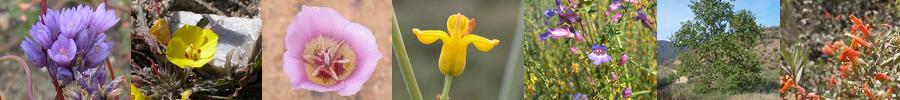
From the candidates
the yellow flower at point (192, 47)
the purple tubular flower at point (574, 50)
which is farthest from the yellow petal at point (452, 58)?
the yellow flower at point (192, 47)

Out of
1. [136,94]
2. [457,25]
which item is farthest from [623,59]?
[136,94]

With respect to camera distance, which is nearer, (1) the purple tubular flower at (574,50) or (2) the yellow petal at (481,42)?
(2) the yellow petal at (481,42)

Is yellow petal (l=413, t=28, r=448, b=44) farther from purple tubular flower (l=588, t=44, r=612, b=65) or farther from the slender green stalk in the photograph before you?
purple tubular flower (l=588, t=44, r=612, b=65)

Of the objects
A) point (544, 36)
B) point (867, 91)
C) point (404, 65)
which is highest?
point (544, 36)

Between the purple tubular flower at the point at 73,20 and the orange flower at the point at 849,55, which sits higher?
the purple tubular flower at the point at 73,20

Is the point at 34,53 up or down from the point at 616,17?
down

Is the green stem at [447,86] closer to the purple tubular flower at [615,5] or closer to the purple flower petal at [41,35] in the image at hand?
the purple tubular flower at [615,5]

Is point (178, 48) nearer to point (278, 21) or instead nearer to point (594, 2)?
point (278, 21)

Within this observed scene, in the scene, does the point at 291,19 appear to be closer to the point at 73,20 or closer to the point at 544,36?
the point at 73,20
